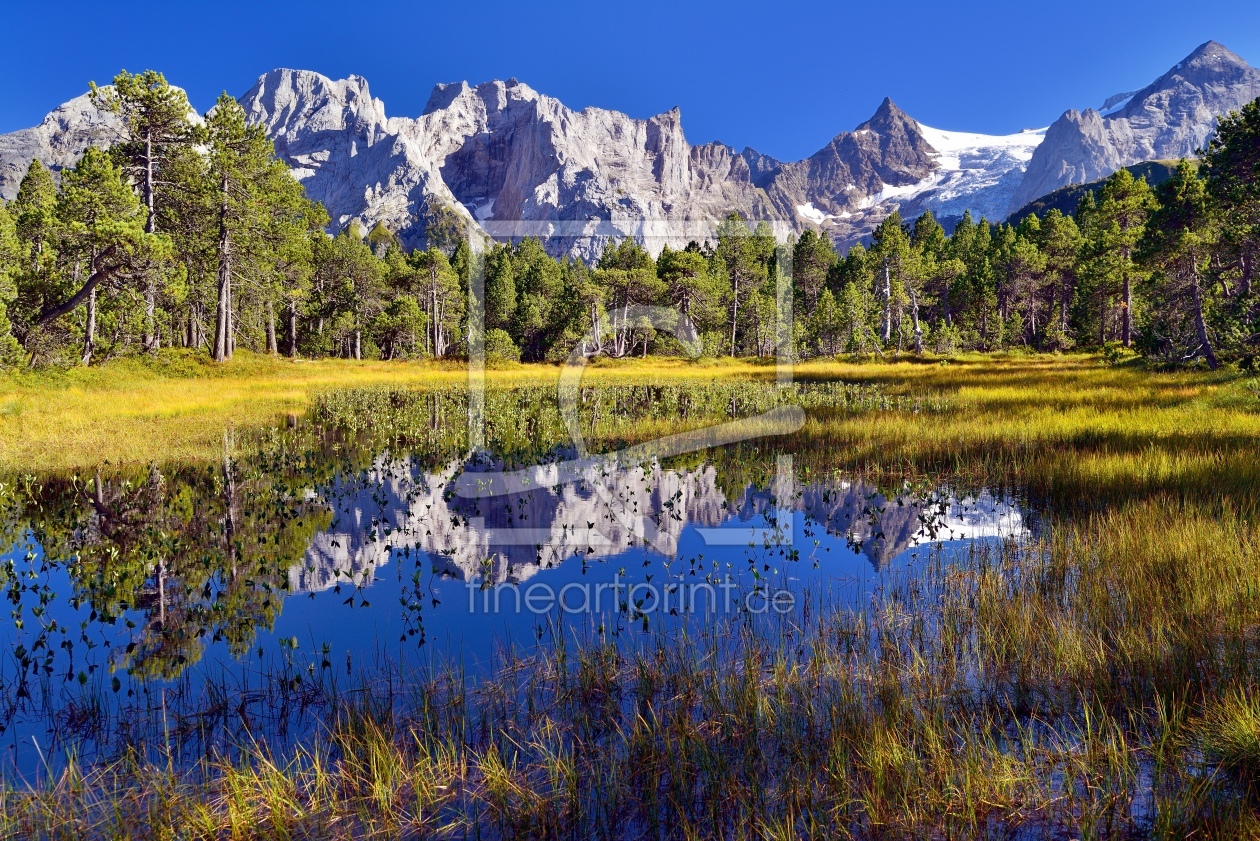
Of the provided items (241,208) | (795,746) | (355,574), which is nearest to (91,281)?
(241,208)

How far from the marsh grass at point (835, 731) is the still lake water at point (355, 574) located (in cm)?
38

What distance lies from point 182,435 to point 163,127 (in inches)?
1008

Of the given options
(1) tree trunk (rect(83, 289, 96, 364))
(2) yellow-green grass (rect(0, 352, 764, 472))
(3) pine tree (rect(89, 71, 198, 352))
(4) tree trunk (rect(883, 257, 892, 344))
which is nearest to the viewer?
(2) yellow-green grass (rect(0, 352, 764, 472))

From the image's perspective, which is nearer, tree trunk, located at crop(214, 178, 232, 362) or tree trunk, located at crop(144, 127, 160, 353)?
tree trunk, located at crop(144, 127, 160, 353)

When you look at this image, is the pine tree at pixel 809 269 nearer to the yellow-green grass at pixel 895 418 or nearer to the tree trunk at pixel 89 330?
the yellow-green grass at pixel 895 418

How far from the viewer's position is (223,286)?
3559cm

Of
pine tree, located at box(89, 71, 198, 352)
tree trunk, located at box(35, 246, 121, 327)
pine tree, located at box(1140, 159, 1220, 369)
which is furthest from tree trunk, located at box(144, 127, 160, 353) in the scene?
pine tree, located at box(1140, 159, 1220, 369)

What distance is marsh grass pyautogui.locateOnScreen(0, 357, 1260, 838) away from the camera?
131 inches

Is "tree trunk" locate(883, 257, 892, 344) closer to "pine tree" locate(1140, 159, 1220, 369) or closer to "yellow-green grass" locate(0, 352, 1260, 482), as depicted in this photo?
"pine tree" locate(1140, 159, 1220, 369)

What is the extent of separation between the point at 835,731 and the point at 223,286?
1638 inches

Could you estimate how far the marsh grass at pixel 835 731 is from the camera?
3.33 m

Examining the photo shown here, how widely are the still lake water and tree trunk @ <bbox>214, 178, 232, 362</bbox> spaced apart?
27.4 metres

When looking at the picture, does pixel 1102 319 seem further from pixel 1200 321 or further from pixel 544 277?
pixel 544 277

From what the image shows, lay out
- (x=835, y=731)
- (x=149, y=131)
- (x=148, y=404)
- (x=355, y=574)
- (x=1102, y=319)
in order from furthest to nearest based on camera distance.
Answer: (x=1102, y=319), (x=149, y=131), (x=148, y=404), (x=355, y=574), (x=835, y=731)
